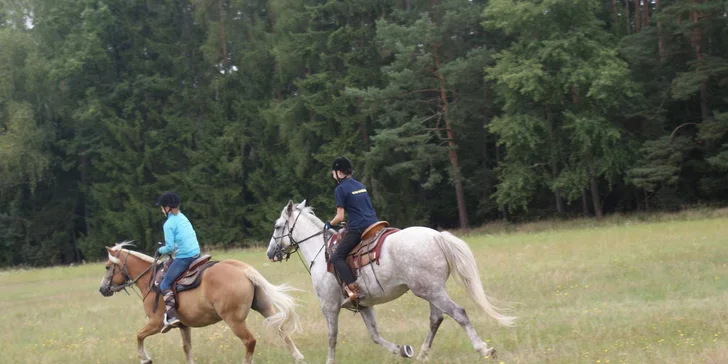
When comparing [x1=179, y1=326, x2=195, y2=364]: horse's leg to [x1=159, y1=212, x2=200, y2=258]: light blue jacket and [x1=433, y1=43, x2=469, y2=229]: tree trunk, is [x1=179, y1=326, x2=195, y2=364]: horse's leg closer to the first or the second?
[x1=159, y1=212, x2=200, y2=258]: light blue jacket

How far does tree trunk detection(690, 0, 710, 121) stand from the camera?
120 ft

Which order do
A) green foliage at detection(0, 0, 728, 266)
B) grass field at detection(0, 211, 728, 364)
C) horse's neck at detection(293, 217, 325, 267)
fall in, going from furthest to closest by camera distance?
green foliage at detection(0, 0, 728, 266)
horse's neck at detection(293, 217, 325, 267)
grass field at detection(0, 211, 728, 364)

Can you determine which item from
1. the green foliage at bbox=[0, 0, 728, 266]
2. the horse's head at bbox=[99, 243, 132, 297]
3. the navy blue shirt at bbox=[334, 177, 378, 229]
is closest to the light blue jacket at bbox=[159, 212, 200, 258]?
the horse's head at bbox=[99, 243, 132, 297]

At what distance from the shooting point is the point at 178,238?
11.8 meters

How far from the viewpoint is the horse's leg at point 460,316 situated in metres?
9.78

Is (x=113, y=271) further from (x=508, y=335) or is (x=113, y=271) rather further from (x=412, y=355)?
(x=508, y=335)

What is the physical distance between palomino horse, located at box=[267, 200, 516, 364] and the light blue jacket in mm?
1878

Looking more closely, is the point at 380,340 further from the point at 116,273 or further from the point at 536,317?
the point at 116,273

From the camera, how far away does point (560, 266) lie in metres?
20.4

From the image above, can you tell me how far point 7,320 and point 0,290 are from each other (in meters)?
12.3

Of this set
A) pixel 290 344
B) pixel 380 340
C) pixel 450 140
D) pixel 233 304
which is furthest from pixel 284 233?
pixel 450 140

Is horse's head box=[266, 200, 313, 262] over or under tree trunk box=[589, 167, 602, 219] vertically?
over

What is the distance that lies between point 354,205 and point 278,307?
1900 millimetres

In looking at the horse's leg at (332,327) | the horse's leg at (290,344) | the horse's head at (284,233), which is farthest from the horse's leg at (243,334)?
the horse's head at (284,233)
